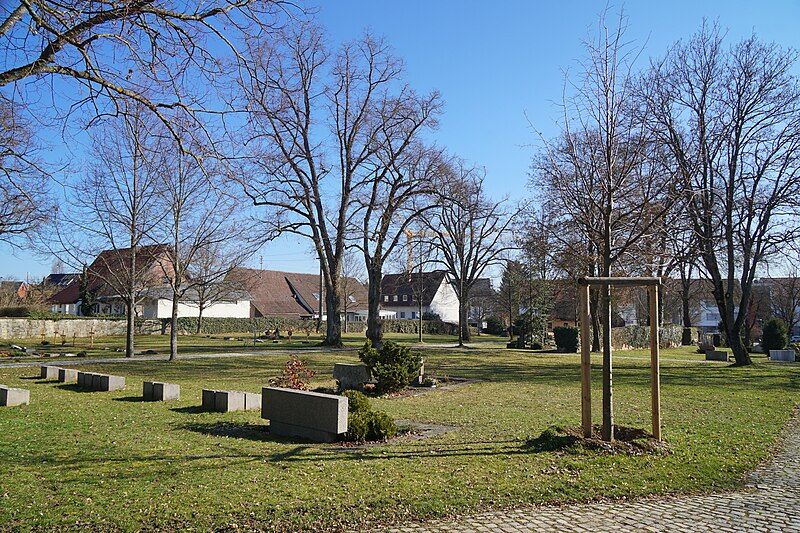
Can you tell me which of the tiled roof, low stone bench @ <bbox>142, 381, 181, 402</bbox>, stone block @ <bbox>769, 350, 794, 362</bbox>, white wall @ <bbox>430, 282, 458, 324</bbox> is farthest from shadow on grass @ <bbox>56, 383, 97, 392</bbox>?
white wall @ <bbox>430, 282, 458, 324</bbox>

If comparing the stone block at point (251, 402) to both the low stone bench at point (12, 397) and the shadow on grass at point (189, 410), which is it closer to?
the shadow on grass at point (189, 410)

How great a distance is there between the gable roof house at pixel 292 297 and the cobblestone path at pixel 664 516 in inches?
2451

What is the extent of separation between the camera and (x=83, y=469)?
6.80 meters

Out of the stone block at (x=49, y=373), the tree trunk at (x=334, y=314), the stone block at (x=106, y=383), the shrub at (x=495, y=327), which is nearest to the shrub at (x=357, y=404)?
the stone block at (x=106, y=383)

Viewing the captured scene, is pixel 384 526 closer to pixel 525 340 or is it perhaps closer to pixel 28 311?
pixel 525 340

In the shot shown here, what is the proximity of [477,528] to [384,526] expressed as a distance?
0.84 meters

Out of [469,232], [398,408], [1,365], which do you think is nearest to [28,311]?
[1,365]

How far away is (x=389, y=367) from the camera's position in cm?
1530

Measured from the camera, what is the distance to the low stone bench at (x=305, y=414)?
898 cm

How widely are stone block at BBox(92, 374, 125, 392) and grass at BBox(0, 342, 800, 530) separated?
991 millimetres

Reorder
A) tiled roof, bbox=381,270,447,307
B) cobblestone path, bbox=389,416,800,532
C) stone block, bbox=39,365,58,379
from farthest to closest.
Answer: tiled roof, bbox=381,270,447,307 < stone block, bbox=39,365,58,379 < cobblestone path, bbox=389,416,800,532

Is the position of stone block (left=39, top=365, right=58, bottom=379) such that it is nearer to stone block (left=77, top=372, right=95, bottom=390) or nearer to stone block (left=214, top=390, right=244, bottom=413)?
stone block (left=77, top=372, right=95, bottom=390)

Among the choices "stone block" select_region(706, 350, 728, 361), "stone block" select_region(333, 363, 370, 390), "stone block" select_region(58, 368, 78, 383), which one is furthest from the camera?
"stone block" select_region(706, 350, 728, 361)

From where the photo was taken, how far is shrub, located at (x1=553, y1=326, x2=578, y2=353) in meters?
36.6
